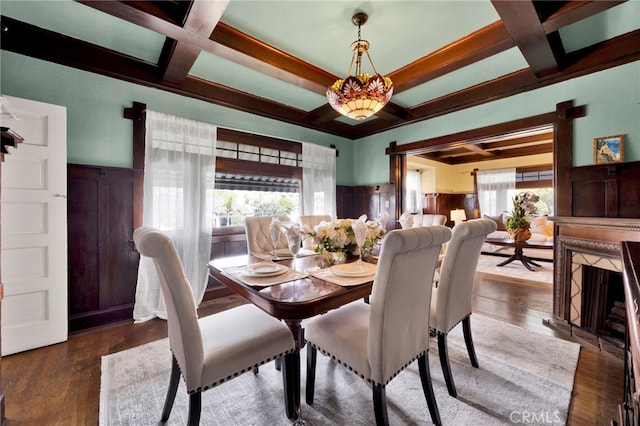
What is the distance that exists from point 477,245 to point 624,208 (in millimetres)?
1687

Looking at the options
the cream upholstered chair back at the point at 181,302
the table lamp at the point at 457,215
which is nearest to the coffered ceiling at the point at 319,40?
the cream upholstered chair back at the point at 181,302

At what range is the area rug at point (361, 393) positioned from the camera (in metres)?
1.37

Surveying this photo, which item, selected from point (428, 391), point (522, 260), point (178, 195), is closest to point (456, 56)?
point (428, 391)

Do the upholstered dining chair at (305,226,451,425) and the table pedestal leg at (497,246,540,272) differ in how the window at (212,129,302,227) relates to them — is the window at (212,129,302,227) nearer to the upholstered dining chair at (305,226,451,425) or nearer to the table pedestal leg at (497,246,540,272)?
the upholstered dining chair at (305,226,451,425)

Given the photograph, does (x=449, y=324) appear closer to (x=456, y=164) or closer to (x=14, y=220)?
(x=14, y=220)

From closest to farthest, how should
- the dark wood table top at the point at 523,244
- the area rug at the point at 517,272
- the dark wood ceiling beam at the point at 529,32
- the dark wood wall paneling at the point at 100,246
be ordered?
the dark wood ceiling beam at the point at 529,32 < the dark wood wall paneling at the point at 100,246 < the area rug at the point at 517,272 < the dark wood table top at the point at 523,244

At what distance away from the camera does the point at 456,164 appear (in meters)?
7.55

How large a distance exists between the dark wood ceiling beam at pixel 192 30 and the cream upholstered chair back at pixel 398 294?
178 cm

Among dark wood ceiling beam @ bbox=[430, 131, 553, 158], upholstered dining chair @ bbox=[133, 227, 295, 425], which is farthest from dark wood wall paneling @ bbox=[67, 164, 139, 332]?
dark wood ceiling beam @ bbox=[430, 131, 553, 158]

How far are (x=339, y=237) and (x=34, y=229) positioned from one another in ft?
8.06

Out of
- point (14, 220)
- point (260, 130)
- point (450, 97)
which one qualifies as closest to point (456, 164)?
point (450, 97)

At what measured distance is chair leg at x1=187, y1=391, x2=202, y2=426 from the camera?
1084 millimetres

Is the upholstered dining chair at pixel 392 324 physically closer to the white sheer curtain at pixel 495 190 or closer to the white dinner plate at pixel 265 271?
the white dinner plate at pixel 265 271

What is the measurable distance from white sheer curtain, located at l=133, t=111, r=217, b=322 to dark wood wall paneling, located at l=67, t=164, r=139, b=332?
0.49ft
